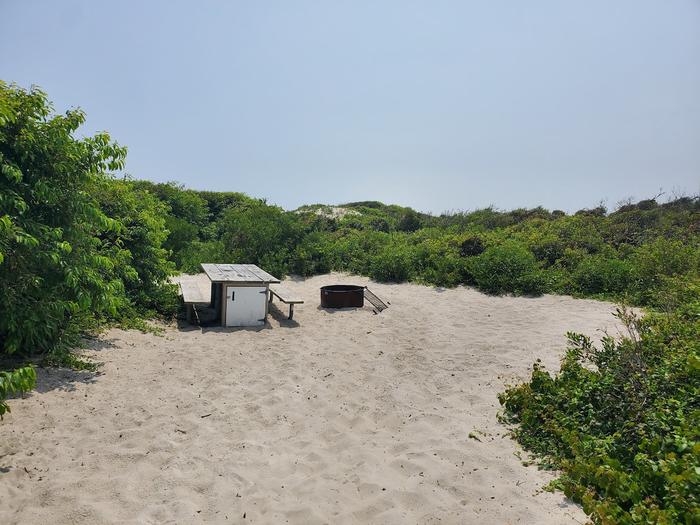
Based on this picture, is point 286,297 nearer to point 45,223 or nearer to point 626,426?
point 45,223

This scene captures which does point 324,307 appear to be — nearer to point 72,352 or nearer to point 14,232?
point 72,352

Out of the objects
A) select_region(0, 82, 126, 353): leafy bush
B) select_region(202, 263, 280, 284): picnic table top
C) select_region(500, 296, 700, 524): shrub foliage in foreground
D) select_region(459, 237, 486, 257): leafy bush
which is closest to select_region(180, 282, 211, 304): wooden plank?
select_region(202, 263, 280, 284): picnic table top

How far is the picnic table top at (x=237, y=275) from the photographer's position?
7984 millimetres

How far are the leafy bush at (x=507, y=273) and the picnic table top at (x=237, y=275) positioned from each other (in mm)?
5419

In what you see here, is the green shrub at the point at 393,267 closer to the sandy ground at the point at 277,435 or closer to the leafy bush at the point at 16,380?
the sandy ground at the point at 277,435

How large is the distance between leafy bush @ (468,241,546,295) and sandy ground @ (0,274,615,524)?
3.34m

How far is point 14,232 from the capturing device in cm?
383

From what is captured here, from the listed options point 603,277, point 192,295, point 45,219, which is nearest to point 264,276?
point 192,295

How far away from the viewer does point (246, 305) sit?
8.22 meters

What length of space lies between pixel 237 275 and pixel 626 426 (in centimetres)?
679

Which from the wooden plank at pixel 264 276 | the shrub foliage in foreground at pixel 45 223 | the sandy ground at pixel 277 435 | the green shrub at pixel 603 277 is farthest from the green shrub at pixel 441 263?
the shrub foliage in foreground at pixel 45 223

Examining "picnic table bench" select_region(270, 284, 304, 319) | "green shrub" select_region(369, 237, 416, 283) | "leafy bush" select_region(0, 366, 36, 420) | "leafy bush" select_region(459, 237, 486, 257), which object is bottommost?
"leafy bush" select_region(0, 366, 36, 420)

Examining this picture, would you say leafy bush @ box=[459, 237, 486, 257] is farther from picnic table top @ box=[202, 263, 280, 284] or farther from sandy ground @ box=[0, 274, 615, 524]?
picnic table top @ box=[202, 263, 280, 284]

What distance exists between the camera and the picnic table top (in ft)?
26.2
